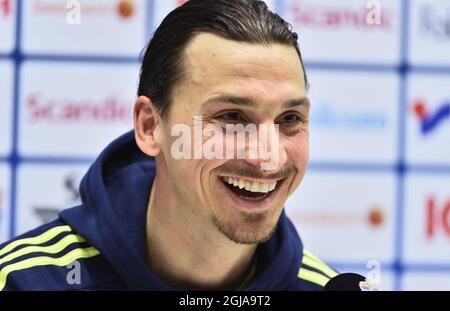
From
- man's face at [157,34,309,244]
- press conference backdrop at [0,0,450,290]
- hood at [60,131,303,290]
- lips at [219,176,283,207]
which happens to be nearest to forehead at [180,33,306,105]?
man's face at [157,34,309,244]

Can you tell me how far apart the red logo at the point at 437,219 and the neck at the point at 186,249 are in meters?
1.07

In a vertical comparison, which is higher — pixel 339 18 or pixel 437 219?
pixel 339 18

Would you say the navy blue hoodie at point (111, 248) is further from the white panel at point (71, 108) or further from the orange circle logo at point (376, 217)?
the orange circle logo at point (376, 217)

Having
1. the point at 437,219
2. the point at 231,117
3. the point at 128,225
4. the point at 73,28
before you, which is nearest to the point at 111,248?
the point at 128,225

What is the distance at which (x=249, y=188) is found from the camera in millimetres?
1116

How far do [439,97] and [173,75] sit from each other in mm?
1242

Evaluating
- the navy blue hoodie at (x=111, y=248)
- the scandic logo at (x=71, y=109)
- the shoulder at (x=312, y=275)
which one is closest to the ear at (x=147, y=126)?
the navy blue hoodie at (x=111, y=248)

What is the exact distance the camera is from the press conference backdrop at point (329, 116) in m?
2.02

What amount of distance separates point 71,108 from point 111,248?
917 millimetres

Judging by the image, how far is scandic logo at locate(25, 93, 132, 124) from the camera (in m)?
2.01

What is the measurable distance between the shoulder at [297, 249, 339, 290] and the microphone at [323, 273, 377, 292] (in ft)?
0.61

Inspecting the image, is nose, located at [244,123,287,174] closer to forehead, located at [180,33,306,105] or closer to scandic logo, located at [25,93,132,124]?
forehead, located at [180,33,306,105]

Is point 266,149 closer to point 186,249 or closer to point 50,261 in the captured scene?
point 186,249

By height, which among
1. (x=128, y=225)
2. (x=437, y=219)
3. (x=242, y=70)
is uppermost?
(x=242, y=70)
